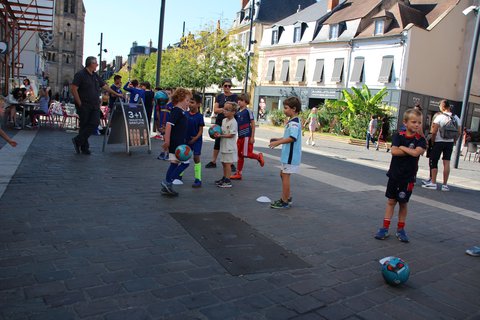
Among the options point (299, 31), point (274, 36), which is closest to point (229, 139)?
point (299, 31)

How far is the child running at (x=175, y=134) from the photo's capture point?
20.7 feet

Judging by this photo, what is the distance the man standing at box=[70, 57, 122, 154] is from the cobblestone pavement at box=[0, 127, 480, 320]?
1.54 metres

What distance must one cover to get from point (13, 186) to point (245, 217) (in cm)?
329

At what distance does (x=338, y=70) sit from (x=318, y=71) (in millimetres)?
2276

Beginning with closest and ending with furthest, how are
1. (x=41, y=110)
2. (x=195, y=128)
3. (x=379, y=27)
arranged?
(x=195, y=128), (x=41, y=110), (x=379, y=27)

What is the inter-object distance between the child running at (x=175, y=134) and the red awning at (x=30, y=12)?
13733mm

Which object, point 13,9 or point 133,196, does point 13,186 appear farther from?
point 13,9

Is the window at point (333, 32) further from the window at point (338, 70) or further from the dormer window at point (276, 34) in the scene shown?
the dormer window at point (276, 34)

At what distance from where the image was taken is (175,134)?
6418 mm

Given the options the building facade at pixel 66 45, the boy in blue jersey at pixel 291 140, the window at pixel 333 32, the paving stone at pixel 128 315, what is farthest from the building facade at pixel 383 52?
the building facade at pixel 66 45

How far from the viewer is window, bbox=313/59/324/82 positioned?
125 ft

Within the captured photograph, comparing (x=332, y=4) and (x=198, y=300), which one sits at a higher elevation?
(x=332, y=4)

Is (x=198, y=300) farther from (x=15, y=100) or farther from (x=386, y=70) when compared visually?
(x=386, y=70)

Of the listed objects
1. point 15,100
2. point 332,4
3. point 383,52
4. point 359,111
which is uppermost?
point 332,4
